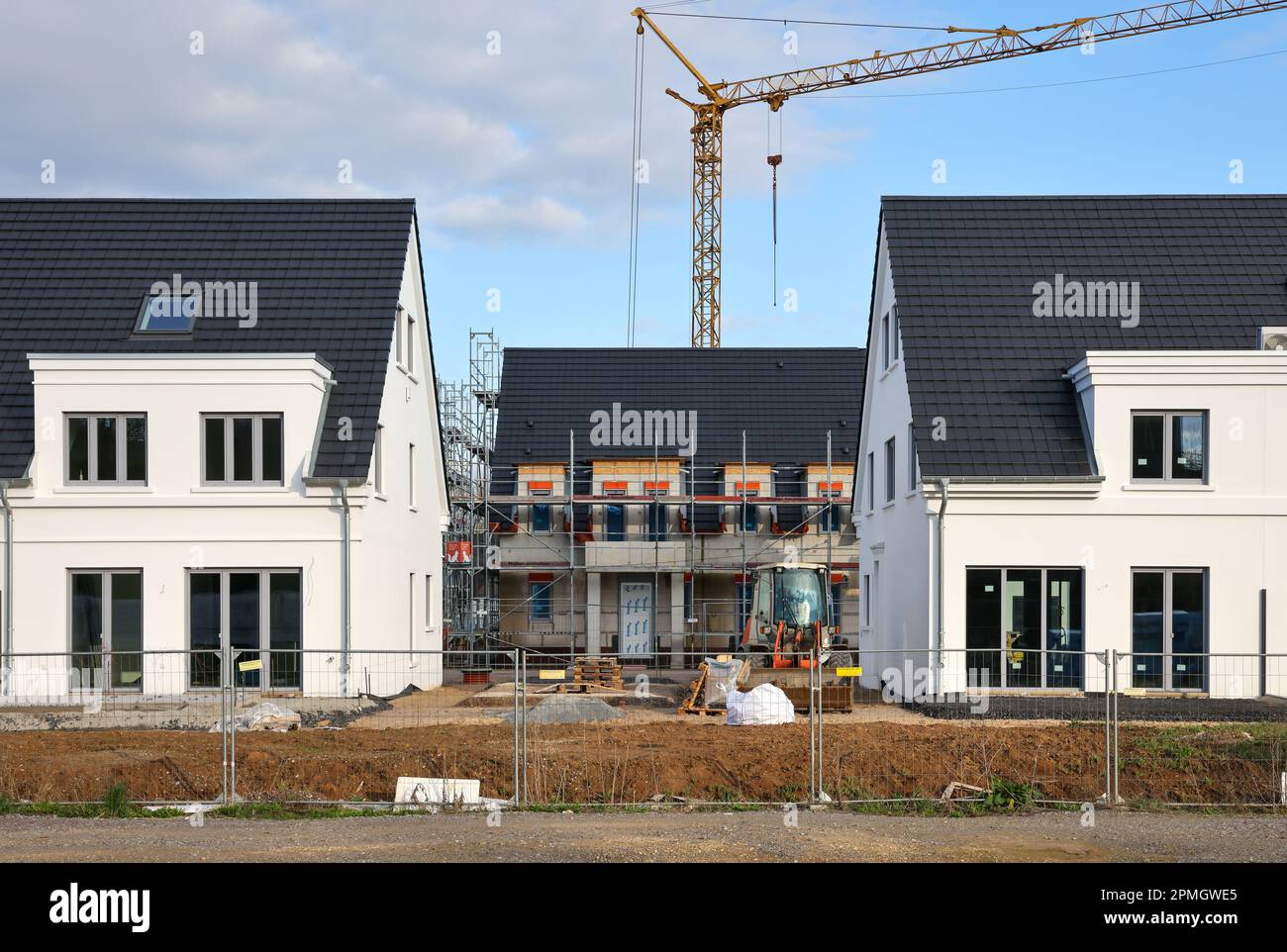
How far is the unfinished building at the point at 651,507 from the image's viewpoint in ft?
111

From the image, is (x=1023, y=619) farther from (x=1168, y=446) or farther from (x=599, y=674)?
(x=599, y=674)

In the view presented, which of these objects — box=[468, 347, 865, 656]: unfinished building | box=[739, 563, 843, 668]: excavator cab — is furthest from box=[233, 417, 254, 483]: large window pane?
box=[468, 347, 865, 656]: unfinished building

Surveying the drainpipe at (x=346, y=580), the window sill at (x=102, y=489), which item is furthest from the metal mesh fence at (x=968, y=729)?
the window sill at (x=102, y=489)

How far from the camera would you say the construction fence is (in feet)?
40.8

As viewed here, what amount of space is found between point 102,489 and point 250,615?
2978 mm

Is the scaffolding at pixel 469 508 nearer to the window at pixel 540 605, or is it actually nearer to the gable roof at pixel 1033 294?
the window at pixel 540 605

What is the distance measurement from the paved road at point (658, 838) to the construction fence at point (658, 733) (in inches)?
30.2

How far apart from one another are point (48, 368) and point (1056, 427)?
15.5 metres

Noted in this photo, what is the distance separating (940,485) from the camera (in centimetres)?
1981

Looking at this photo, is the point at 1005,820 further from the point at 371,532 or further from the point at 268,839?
the point at 371,532

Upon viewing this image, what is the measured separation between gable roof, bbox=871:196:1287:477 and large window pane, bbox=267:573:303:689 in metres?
9.87

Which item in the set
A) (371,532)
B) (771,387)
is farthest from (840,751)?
(771,387)

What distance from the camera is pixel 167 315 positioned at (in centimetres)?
2216
